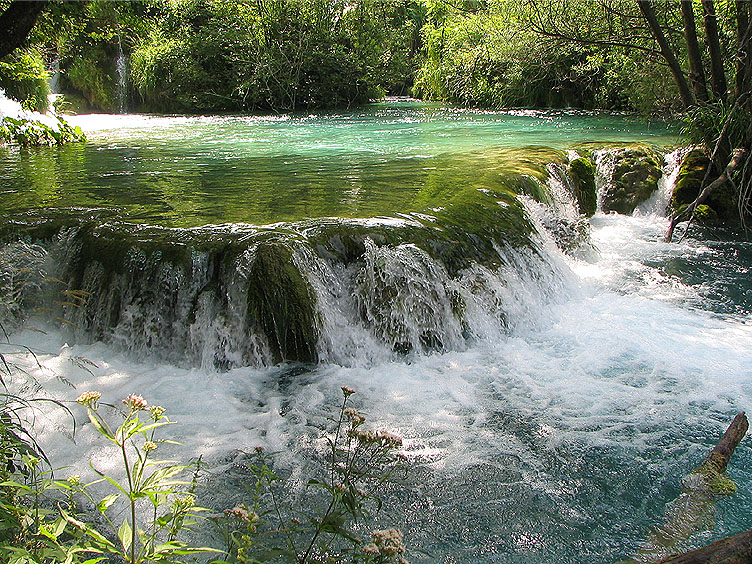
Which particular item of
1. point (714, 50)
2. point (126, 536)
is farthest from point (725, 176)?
point (126, 536)

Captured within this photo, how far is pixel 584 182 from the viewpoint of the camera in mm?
9391

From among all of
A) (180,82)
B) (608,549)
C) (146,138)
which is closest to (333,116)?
(180,82)

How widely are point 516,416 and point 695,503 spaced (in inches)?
48.1

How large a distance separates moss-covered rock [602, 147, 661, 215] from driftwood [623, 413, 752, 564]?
22.6 feet

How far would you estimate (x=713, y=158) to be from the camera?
8328 mm

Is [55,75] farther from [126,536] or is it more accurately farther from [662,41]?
[126,536]

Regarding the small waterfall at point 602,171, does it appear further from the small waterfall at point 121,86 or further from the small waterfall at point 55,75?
the small waterfall at point 55,75

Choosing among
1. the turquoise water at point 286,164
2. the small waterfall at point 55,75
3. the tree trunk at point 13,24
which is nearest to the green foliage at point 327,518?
the turquoise water at point 286,164

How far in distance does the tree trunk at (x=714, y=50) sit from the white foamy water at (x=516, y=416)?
14.7ft

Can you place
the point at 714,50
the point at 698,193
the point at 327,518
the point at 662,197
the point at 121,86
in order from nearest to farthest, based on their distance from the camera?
the point at 327,518 < the point at 714,50 < the point at 698,193 < the point at 662,197 < the point at 121,86

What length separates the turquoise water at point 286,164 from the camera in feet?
21.5

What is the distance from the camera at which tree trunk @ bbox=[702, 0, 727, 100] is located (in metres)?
8.46

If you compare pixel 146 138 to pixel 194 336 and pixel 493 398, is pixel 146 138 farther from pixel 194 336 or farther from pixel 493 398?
pixel 493 398

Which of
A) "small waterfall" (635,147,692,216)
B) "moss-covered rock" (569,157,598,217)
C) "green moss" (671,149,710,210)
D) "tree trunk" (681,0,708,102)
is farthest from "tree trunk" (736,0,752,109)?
"moss-covered rock" (569,157,598,217)
